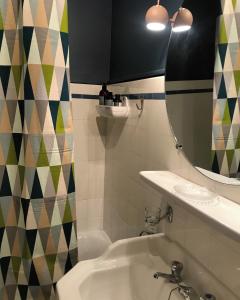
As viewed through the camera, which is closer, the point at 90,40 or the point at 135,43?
the point at 135,43

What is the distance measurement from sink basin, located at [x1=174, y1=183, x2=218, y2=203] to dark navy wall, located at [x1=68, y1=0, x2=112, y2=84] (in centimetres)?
122

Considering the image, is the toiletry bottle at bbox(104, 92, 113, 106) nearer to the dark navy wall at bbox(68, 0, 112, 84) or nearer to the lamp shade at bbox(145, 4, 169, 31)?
the dark navy wall at bbox(68, 0, 112, 84)

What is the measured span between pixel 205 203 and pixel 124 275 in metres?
0.47

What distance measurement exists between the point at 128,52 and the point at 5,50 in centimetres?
78

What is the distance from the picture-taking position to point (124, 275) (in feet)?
3.55

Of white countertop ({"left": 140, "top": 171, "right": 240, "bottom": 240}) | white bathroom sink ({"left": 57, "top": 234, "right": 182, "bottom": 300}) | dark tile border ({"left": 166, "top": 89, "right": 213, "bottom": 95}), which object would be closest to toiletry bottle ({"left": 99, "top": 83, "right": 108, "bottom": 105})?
dark tile border ({"left": 166, "top": 89, "right": 213, "bottom": 95})

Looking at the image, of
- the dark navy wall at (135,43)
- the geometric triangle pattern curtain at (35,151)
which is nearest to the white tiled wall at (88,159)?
the dark navy wall at (135,43)

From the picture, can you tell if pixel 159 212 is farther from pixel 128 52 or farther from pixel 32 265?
pixel 128 52

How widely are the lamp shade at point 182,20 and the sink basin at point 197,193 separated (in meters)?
0.60

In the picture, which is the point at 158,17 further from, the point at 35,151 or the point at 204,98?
the point at 35,151

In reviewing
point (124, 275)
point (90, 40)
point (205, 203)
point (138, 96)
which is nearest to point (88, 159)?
point (138, 96)

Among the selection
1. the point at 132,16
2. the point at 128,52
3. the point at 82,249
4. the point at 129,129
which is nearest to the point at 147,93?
the point at 129,129

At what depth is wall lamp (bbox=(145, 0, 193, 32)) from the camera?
1052 millimetres

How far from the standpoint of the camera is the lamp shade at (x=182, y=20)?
1.04 meters
